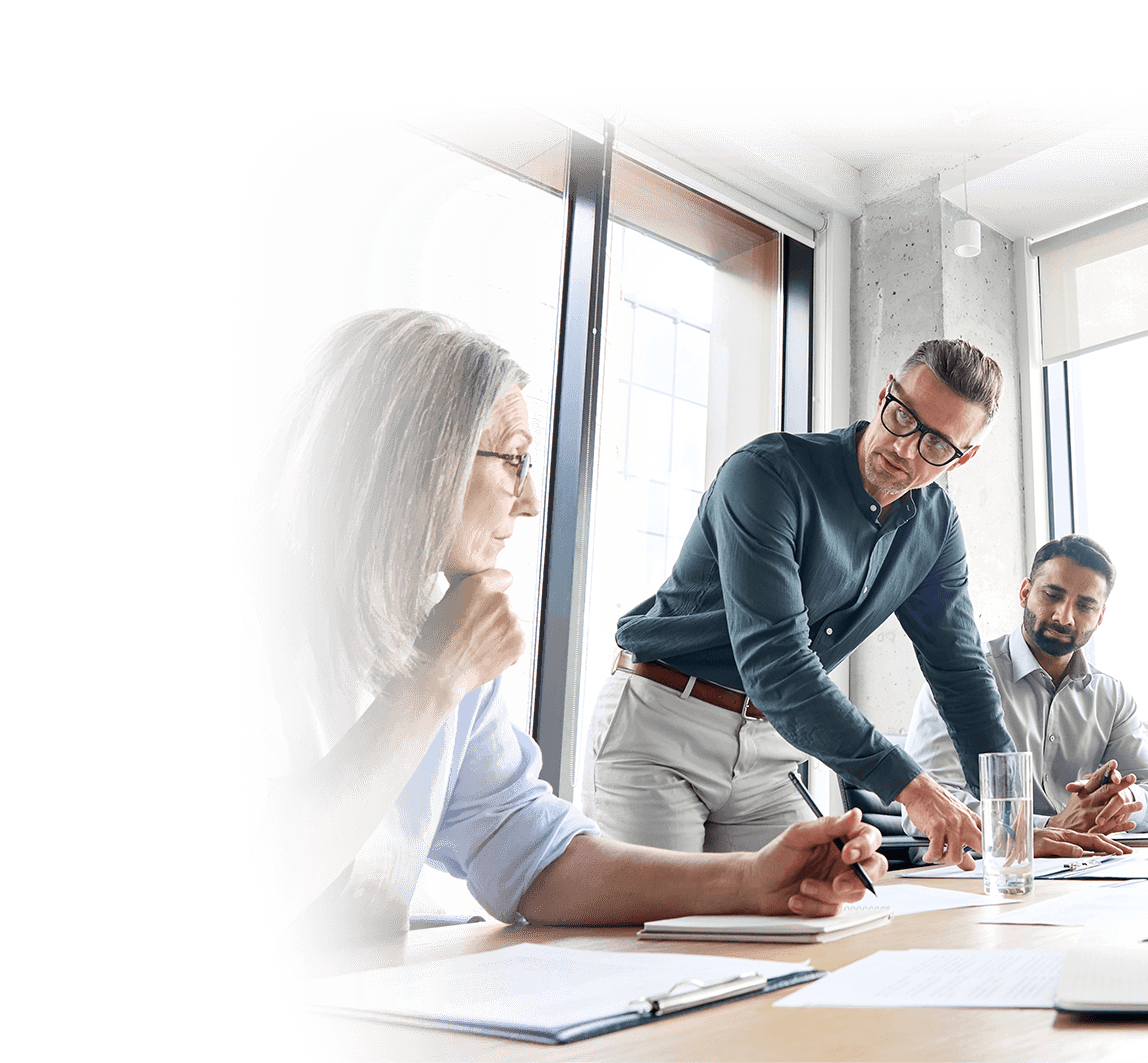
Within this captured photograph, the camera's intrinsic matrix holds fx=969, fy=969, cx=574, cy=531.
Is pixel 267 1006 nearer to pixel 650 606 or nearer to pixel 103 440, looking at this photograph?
pixel 103 440

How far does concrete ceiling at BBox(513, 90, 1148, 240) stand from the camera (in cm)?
47

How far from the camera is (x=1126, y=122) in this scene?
0.50 meters

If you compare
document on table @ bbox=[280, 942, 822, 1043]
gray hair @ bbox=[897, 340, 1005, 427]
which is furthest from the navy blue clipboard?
gray hair @ bbox=[897, 340, 1005, 427]

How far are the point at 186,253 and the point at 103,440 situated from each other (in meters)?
0.09

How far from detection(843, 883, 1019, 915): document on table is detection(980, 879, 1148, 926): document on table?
3 centimetres

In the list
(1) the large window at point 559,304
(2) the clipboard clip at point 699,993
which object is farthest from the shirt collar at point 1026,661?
(2) the clipboard clip at point 699,993

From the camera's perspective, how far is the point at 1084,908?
63 cm

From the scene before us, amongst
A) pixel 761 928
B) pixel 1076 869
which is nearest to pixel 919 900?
pixel 761 928

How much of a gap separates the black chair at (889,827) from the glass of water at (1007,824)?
16.6 inches

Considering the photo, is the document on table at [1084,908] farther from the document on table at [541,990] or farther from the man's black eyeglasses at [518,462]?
the man's black eyeglasses at [518,462]

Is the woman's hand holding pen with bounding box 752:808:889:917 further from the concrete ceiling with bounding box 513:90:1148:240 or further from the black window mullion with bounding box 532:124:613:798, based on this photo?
the concrete ceiling with bounding box 513:90:1148:240

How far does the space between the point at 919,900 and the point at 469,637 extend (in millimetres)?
384

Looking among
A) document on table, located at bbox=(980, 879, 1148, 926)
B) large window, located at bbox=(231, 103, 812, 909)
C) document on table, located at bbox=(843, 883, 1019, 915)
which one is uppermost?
large window, located at bbox=(231, 103, 812, 909)

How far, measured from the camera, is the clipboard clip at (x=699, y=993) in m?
0.31
